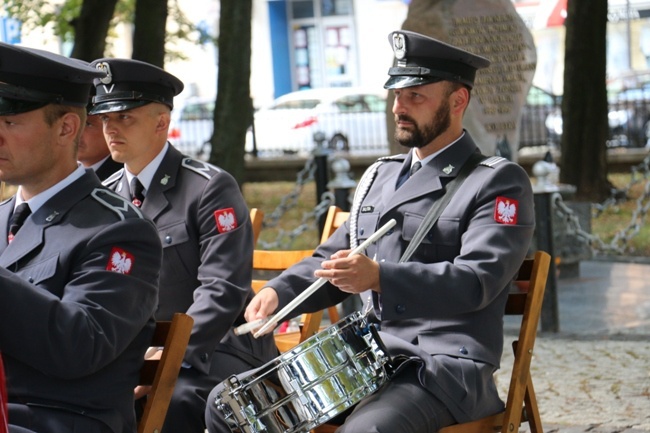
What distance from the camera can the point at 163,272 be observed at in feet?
15.2

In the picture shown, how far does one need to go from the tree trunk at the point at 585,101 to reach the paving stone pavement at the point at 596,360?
4458mm

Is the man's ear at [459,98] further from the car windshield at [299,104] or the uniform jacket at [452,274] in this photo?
the car windshield at [299,104]

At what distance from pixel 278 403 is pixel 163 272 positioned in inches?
48.2

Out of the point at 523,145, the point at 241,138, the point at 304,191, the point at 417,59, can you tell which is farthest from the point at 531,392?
the point at 523,145

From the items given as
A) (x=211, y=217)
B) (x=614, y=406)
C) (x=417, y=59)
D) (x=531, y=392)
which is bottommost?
(x=614, y=406)

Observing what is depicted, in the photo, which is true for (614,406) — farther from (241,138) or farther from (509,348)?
(241,138)

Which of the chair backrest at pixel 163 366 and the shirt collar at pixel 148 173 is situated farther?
the shirt collar at pixel 148 173

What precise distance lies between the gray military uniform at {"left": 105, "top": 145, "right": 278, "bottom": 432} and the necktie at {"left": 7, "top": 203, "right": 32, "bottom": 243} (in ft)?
2.98

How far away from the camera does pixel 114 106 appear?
4691 millimetres

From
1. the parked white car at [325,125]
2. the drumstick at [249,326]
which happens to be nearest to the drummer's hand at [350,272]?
the drumstick at [249,326]

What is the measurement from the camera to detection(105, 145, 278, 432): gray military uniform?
4.34 meters

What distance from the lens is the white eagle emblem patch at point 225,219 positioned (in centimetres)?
459

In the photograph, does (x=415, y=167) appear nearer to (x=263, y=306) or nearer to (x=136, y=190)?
(x=263, y=306)

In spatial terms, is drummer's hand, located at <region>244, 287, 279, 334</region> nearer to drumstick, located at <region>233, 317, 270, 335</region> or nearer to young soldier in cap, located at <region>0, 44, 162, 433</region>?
drumstick, located at <region>233, 317, 270, 335</region>
